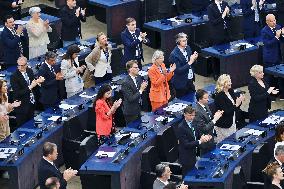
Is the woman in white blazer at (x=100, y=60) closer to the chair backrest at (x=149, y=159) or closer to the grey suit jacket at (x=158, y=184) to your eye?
the chair backrest at (x=149, y=159)

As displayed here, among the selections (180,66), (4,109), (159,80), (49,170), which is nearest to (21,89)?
(4,109)

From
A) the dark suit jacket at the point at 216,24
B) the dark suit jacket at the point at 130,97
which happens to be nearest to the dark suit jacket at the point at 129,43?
the dark suit jacket at the point at 216,24

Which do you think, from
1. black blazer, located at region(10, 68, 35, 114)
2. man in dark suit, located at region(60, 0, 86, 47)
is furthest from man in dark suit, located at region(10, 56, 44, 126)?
man in dark suit, located at region(60, 0, 86, 47)

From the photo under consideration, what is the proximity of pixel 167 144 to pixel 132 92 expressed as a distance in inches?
57.2

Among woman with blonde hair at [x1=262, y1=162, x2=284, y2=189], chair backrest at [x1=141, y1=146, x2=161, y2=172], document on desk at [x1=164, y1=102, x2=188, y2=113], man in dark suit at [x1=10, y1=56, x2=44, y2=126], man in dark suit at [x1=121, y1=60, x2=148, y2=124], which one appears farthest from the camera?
document on desk at [x1=164, y1=102, x2=188, y2=113]

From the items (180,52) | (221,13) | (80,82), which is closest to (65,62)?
(80,82)

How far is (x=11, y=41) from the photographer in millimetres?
21641

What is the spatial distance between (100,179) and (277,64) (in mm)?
6690

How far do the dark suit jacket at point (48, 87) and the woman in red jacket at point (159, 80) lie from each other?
1952 mm

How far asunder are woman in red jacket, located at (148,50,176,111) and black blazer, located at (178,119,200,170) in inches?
101

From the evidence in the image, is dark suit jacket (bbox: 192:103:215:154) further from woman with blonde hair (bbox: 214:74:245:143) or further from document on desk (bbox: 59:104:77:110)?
document on desk (bbox: 59:104:77:110)

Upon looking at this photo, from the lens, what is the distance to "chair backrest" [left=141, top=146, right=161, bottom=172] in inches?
671

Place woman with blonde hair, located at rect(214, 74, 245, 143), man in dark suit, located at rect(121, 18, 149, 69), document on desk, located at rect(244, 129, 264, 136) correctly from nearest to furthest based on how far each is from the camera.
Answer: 1. woman with blonde hair, located at rect(214, 74, 245, 143)
2. document on desk, located at rect(244, 129, 264, 136)
3. man in dark suit, located at rect(121, 18, 149, 69)

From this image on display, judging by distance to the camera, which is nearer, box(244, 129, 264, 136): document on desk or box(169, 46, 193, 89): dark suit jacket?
box(244, 129, 264, 136): document on desk
